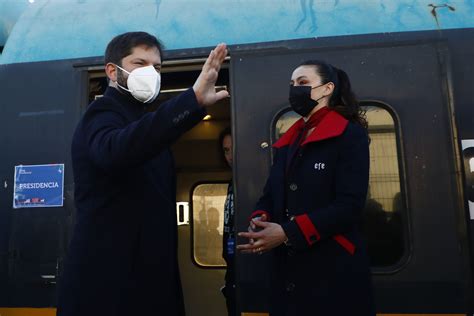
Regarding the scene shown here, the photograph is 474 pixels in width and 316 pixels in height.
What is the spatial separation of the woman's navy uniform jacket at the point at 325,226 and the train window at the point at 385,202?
0.57m

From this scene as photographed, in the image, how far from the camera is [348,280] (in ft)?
4.98

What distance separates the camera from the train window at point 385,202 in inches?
83.2

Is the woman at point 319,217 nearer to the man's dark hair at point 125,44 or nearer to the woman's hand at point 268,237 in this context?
the woman's hand at point 268,237

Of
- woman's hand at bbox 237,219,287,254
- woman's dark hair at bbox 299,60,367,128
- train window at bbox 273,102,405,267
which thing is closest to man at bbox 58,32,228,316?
woman's hand at bbox 237,219,287,254

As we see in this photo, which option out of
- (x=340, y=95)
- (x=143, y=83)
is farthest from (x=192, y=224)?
(x=143, y=83)

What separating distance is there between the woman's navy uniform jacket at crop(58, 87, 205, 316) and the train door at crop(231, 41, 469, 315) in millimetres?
891

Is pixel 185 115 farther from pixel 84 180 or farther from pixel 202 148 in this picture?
pixel 202 148

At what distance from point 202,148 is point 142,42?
3.19m

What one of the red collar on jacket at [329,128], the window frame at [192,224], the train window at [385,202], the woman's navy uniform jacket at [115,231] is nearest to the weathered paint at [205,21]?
the train window at [385,202]

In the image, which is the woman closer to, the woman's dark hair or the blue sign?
the woman's dark hair

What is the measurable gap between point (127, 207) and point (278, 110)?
1162 mm

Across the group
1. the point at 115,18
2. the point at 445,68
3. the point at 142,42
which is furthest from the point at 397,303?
the point at 115,18

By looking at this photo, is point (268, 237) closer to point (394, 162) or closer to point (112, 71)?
point (112, 71)

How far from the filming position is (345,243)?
1.54 meters
